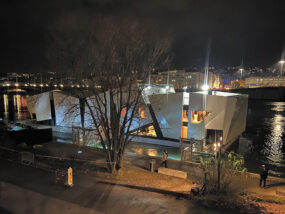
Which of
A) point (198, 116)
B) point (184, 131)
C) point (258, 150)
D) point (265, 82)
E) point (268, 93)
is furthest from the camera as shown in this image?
point (265, 82)

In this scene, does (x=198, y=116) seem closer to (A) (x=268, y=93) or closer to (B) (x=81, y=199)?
(B) (x=81, y=199)

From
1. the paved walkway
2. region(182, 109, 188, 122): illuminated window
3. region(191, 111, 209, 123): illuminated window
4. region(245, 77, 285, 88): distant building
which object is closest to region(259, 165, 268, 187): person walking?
the paved walkway

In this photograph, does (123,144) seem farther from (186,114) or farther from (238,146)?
(238,146)

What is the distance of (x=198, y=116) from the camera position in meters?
19.7

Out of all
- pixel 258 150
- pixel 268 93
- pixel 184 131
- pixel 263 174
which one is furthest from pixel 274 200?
pixel 268 93

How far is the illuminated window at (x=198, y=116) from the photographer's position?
19.0 metres

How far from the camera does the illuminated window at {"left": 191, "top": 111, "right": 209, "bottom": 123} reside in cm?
1898

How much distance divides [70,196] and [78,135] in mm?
10805

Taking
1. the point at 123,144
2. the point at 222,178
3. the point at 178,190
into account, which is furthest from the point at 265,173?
the point at 123,144

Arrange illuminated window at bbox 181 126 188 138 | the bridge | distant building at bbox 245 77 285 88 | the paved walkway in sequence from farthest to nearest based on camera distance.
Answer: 1. distant building at bbox 245 77 285 88
2. the bridge
3. illuminated window at bbox 181 126 188 138
4. the paved walkway

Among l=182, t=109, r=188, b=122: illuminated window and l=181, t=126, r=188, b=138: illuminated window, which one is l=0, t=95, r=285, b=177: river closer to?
l=181, t=126, r=188, b=138: illuminated window

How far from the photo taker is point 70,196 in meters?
6.95

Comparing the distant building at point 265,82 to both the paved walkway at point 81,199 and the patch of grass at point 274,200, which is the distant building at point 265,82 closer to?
the patch of grass at point 274,200

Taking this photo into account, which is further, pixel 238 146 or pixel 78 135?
pixel 238 146
